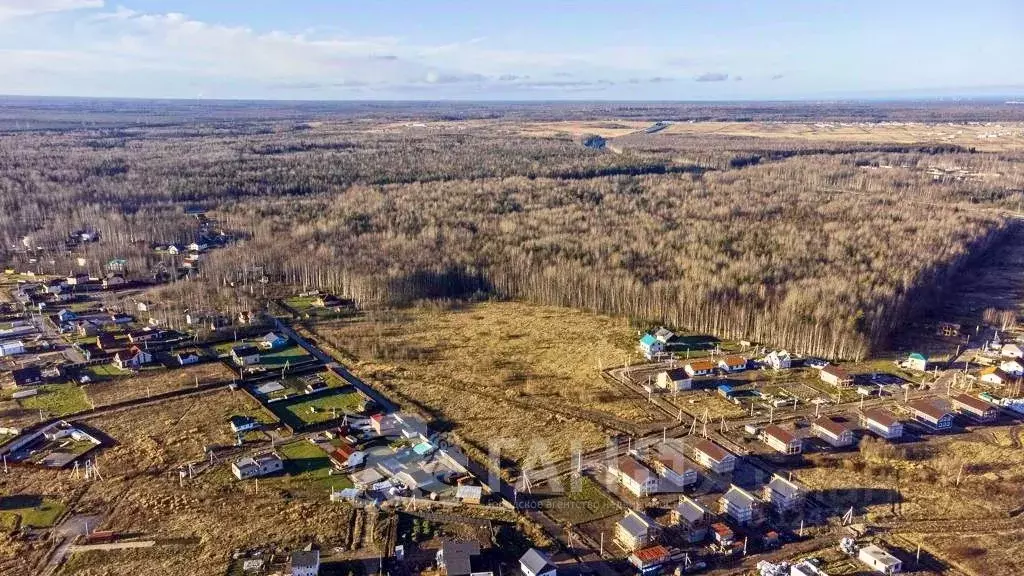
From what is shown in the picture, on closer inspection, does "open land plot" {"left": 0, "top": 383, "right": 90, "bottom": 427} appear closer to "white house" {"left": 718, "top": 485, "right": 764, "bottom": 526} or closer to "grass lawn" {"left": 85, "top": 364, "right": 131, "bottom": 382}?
"grass lawn" {"left": 85, "top": 364, "right": 131, "bottom": 382}

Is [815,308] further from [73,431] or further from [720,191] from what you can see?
[720,191]

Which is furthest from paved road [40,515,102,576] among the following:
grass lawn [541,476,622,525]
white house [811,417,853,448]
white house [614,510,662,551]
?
white house [811,417,853,448]

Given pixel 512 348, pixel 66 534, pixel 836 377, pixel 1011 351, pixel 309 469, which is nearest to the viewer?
pixel 66 534

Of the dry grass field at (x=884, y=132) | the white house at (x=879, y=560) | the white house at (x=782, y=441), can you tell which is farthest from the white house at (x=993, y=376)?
the dry grass field at (x=884, y=132)

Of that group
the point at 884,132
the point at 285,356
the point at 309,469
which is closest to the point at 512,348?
the point at 285,356

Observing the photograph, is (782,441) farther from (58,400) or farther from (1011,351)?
(58,400)

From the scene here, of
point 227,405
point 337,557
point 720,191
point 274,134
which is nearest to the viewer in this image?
point 337,557

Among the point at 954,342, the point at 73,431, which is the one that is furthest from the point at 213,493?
the point at 954,342
